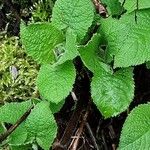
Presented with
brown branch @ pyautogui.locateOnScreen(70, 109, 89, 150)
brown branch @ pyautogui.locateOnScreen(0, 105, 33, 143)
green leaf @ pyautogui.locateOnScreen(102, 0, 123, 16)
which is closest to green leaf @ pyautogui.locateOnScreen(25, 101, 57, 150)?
brown branch @ pyautogui.locateOnScreen(0, 105, 33, 143)

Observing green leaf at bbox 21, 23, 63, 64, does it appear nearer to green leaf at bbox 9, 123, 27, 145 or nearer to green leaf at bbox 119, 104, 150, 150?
green leaf at bbox 9, 123, 27, 145

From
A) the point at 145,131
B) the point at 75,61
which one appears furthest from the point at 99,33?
the point at 145,131

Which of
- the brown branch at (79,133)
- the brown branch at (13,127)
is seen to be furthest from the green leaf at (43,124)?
the brown branch at (79,133)

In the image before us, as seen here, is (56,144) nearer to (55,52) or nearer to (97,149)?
(97,149)

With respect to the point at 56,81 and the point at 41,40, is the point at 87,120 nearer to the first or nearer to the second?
the point at 56,81

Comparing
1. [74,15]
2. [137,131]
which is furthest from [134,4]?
[137,131]
